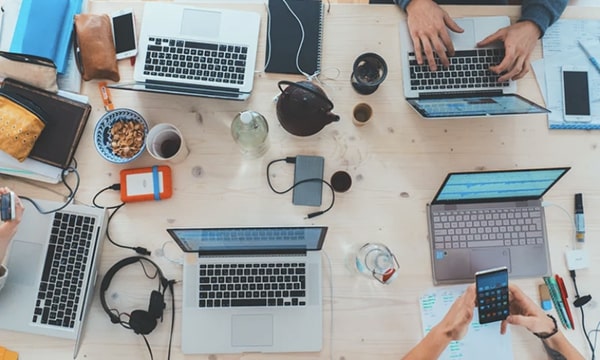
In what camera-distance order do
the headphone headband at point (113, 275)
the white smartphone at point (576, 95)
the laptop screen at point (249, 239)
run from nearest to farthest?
the laptop screen at point (249, 239) < the headphone headband at point (113, 275) < the white smartphone at point (576, 95)

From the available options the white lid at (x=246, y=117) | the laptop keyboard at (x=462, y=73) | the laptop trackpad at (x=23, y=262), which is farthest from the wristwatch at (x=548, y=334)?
the laptop trackpad at (x=23, y=262)

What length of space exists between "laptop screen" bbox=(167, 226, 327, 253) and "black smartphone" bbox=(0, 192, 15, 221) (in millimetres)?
365

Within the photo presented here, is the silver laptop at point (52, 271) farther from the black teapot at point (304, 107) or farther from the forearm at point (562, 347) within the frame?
the forearm at point (562, 347)

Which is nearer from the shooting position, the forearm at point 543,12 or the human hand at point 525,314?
the human hand at point 525,314

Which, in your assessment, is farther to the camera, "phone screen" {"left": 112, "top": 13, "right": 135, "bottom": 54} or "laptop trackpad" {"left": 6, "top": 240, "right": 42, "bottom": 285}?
"phone screen" {"left": 112, "top": 13, "right": 135, "bottom": 54}

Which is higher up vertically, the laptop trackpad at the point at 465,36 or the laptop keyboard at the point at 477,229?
the laptop trackpad at the point at 465,36

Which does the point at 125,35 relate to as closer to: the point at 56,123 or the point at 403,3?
the point at 56,123

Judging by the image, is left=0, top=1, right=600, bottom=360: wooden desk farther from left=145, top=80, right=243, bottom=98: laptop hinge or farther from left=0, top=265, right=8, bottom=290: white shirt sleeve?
left=0, top=265, right=8, bottom=290: white shirt sleeve

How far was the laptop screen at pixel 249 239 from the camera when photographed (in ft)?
3.13

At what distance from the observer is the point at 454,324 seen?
1003mm

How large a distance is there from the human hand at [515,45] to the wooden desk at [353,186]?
0.06 meters

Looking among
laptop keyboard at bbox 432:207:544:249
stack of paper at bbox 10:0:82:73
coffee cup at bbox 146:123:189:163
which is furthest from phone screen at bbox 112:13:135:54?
laptop keyboard at bbox 432:207:544:249

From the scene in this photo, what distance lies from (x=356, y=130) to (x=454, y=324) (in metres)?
0.55

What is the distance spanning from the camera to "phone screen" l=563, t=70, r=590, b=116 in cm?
118
